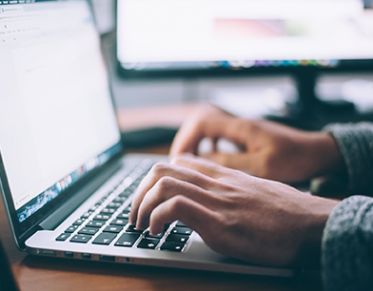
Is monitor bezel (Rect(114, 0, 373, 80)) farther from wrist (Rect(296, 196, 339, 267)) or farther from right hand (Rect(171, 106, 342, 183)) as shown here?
wrist (Rect(296, 196, 339, 267))

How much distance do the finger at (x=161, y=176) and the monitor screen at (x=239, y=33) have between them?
462mm

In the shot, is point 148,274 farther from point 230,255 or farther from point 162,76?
point 162,76

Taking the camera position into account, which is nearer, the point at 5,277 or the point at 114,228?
the point at 5,277

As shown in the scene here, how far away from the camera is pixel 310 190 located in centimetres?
70

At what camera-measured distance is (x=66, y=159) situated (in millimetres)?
640

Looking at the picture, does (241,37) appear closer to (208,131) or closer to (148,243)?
(208,131)

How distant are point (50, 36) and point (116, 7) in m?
0.29

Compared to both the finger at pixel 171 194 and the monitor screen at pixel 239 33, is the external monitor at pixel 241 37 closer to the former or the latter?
the monitor screen at pixel 239 33

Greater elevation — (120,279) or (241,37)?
(241,37)

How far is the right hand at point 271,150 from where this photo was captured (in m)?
0.73

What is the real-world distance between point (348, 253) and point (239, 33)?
0.62m

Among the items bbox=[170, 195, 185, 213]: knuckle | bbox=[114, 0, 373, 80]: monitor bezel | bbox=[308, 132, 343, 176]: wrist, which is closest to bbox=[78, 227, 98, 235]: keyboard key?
bbox=[170, 195, 185, 213]: knuckle

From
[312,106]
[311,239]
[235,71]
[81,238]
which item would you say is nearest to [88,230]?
[81,238]

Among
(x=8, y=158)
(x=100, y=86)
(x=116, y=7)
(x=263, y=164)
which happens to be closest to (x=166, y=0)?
(x=116, y=7)
